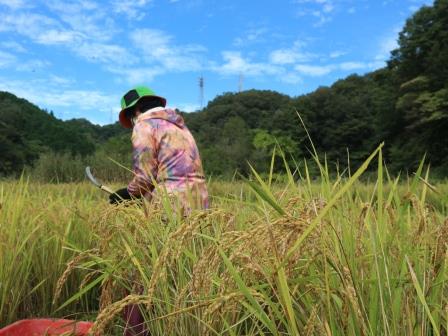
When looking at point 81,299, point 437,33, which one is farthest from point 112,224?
point 437,33

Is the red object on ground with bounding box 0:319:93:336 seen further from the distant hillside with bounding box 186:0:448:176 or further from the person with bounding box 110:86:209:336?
the distant hillside with bounding box 186:0:448:176

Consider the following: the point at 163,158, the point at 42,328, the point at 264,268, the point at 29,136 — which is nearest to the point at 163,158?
the point at 163,158

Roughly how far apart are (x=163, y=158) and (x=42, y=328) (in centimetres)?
114

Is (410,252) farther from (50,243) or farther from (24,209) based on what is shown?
(24,209)

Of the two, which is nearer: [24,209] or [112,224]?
[112,224]

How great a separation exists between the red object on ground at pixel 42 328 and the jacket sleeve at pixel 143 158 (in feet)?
3.01

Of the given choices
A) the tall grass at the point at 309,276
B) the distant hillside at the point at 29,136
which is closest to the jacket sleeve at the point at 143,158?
the tall grass at the point at 309,276

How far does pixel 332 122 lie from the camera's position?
161 feet

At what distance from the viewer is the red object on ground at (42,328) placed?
1466mm

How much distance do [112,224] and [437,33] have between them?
36236 millimetres

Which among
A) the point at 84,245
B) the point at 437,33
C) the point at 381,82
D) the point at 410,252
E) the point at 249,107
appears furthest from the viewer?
the point at 249,107

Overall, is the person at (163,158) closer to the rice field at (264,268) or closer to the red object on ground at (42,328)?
the rice field at (264,268)

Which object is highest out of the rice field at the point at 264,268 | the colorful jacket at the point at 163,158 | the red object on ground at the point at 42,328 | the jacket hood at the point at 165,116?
the jacket hood at the point at 165,116

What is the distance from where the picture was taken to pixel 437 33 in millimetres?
32406
